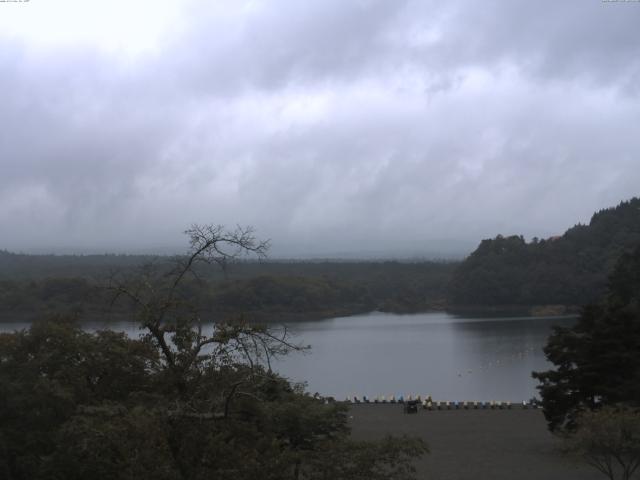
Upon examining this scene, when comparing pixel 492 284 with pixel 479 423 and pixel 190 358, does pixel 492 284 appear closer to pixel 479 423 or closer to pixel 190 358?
pixel 479 423

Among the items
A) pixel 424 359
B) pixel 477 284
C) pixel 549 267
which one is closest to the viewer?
pixel 424 359

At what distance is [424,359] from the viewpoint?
131ft

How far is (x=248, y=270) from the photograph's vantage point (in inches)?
3649

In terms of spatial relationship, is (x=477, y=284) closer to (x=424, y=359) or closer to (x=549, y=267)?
(x=549, y=267)

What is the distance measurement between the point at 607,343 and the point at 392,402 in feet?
33.7

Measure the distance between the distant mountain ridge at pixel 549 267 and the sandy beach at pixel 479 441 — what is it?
53.2 m

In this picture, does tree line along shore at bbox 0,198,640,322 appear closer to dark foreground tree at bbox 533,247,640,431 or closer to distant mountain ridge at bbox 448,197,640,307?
distant mountain ridge at bbox 448,197,640,307

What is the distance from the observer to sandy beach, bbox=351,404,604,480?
48.0ft

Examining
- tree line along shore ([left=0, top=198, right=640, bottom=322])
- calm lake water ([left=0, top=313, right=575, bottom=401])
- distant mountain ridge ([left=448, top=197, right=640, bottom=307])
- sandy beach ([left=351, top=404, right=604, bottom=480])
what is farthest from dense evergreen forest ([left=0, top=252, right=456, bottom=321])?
sandy beach ([left=351, top=404, right=604, bottom=480])

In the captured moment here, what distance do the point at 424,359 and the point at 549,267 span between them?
4246cm

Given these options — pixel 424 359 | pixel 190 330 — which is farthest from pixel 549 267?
pixel 190 330

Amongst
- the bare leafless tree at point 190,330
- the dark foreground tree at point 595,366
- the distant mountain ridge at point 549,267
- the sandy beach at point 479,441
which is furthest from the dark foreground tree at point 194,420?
the distant mountain ridge at point 549,267

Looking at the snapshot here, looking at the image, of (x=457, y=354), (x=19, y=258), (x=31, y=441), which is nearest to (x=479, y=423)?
(x=31, y=441)

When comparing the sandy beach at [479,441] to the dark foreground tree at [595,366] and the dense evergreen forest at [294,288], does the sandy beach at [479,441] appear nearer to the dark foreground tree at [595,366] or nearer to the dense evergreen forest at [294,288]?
the dark foreground tree at [595,366]
